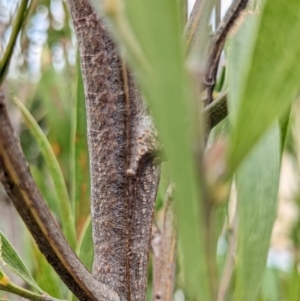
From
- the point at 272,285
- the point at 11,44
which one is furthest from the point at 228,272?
the point at 272,285

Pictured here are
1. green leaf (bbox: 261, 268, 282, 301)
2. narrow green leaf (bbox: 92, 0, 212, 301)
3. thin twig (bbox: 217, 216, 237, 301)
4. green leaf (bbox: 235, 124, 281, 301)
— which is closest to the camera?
narrow green leaf (bbox: 92, 0, 212, 301)

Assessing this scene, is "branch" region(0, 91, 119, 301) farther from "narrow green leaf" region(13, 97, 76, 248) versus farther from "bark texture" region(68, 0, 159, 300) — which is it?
"narrow green leaf" region(13, 97, 76, 248)

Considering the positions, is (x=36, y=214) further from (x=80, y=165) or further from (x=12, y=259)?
(x=80, y=165)

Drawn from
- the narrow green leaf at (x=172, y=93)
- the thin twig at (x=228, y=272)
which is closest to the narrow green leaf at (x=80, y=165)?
the thin twig at (x=228, y=272)

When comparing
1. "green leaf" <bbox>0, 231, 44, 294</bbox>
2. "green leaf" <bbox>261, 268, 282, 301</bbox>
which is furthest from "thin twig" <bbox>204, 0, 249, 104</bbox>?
"green leaf" <bbox>261, 268, 282, 301</bbox>

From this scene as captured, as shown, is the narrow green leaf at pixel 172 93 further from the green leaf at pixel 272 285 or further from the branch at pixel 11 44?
the green leaf at pixel 272 285

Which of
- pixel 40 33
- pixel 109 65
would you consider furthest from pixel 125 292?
pixel 40 33
